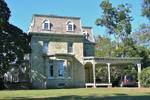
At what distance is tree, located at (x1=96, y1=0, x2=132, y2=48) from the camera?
6250cm

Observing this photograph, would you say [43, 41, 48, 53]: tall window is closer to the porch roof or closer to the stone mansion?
the stone mansion

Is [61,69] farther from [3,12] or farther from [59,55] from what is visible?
[3,12]

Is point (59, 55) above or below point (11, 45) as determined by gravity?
below

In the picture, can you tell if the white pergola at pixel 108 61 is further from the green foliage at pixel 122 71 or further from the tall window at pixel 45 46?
the tall window at pixel 45 46

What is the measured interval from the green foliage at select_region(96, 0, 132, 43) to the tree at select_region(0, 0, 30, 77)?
836 inches

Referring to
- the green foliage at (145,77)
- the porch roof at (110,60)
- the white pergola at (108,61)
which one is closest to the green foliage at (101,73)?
the white pergola at (108,61)

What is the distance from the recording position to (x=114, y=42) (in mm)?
68438

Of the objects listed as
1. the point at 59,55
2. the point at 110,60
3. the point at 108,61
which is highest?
the point at 59,55

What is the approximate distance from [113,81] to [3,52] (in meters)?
18.4

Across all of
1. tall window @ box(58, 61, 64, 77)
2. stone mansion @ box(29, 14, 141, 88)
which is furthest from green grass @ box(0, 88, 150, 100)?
tall window @ box(58, 61, 64, 77)

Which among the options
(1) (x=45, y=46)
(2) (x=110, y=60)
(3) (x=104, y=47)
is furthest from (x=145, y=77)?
(3) (x=104, y=47)

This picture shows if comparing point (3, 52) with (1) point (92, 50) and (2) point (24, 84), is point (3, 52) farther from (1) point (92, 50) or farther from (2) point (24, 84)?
(1) point (92, 50)

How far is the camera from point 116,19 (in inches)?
2517

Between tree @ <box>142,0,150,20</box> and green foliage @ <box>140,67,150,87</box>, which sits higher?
tree @ <box>142,0,150,20</box>
